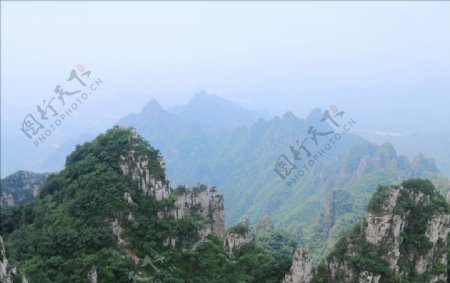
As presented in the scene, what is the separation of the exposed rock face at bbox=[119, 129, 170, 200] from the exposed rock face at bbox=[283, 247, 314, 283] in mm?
8474

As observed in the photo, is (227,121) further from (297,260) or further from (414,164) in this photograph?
(297,260)

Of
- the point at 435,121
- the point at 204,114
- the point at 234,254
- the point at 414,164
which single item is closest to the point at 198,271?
the point at 234,254

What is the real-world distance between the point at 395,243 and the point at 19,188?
32.5 metres

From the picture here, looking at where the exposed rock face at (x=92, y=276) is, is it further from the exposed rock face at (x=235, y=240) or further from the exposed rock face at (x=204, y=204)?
the exposed rock face at (x=204, y=204)

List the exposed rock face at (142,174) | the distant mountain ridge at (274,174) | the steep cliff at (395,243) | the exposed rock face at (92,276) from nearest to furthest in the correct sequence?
the steep cliff at (395,243)
the exposed rock face at (92,276)
the exposed rock face at (142,174)
the distant mountain ridge at (274,174)

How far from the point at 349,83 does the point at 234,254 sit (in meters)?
182

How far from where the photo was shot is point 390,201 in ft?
64.9

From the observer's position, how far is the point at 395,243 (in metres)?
19.4

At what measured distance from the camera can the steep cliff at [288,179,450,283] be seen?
19172mm

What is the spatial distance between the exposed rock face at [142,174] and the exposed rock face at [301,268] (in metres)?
8.47

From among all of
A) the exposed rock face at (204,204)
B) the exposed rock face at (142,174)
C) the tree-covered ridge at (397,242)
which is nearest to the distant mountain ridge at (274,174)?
the exposed rock face at (204,204)

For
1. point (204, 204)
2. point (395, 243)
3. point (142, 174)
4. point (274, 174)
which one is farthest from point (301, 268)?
point (274, 174)

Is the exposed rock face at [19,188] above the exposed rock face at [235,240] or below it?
above

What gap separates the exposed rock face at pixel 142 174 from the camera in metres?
25.4
